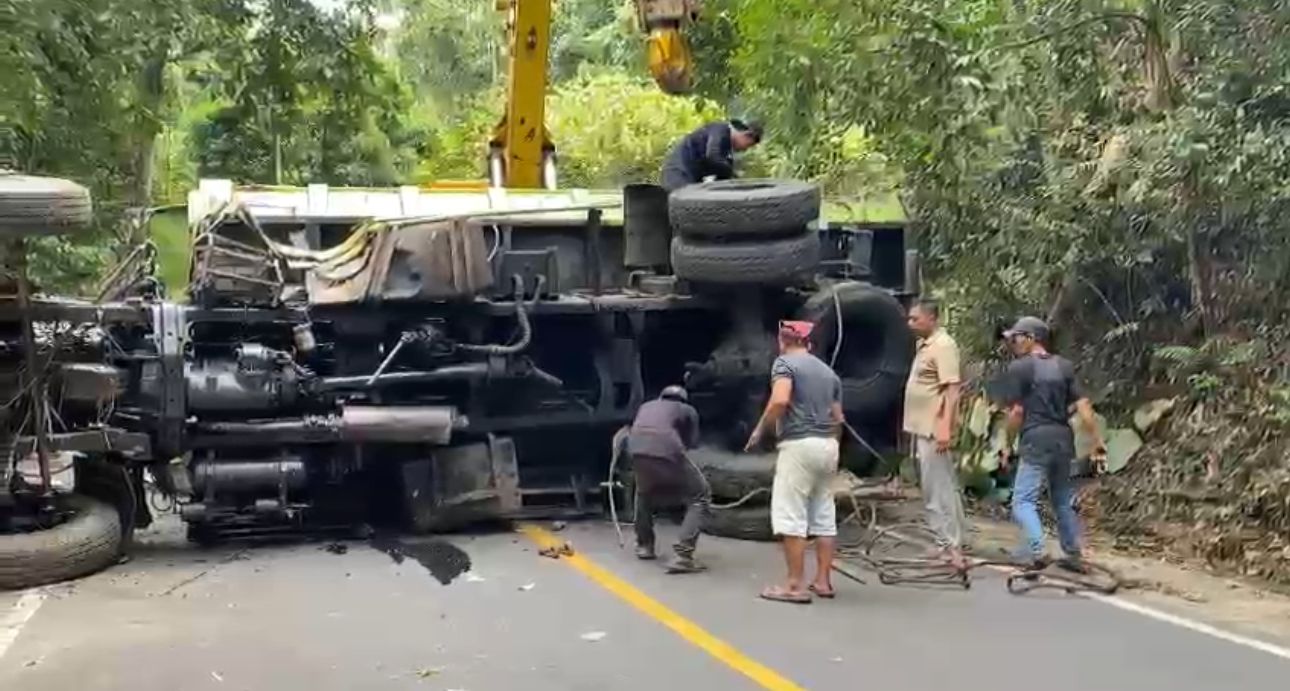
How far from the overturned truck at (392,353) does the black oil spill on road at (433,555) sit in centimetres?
28

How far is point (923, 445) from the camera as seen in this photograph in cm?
941

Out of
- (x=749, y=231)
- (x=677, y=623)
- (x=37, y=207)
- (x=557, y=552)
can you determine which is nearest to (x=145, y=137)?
(x=37, y=207)

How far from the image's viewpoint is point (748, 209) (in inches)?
402

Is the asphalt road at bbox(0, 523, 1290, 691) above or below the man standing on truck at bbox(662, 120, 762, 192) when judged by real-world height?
below

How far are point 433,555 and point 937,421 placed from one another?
3260mm

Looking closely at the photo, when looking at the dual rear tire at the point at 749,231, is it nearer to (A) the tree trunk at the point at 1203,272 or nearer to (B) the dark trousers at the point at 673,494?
(B) the dark trousers at the point at 673,494

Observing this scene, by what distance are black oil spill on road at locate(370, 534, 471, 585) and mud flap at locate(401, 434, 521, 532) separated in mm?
207

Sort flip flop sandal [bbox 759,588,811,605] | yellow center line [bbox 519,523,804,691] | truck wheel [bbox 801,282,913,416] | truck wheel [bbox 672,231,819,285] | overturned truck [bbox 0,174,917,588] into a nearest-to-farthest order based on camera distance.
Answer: yellow center line [bbox 519,523,804,691] < flip flop sandal [bbox 759,588,811,605] < overturned truck [bbox 0,174,917,588] < truck wheel [bbox 672,231,819,285] < truck wheel [bbox 801,282,913,416]

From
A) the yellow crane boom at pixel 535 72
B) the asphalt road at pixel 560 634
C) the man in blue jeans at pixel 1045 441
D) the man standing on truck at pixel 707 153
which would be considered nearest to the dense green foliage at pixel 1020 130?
the man in blue jeans at pixel 1045 441

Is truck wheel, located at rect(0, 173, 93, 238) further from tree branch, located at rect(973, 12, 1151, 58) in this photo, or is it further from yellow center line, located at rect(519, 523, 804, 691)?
tree branch, located at rect(973, 12, 1151, 58)

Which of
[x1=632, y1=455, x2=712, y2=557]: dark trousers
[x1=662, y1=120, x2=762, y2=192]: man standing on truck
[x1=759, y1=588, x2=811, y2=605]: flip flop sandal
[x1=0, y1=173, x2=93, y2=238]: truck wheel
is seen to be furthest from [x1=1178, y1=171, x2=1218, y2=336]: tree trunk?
[x1=0, y1=173, x2=93, y2=238]: truck wheel

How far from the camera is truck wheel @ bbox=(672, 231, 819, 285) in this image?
10.3m

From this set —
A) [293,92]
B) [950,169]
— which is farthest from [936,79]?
[293,92]

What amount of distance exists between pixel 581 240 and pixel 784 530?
149 inches
